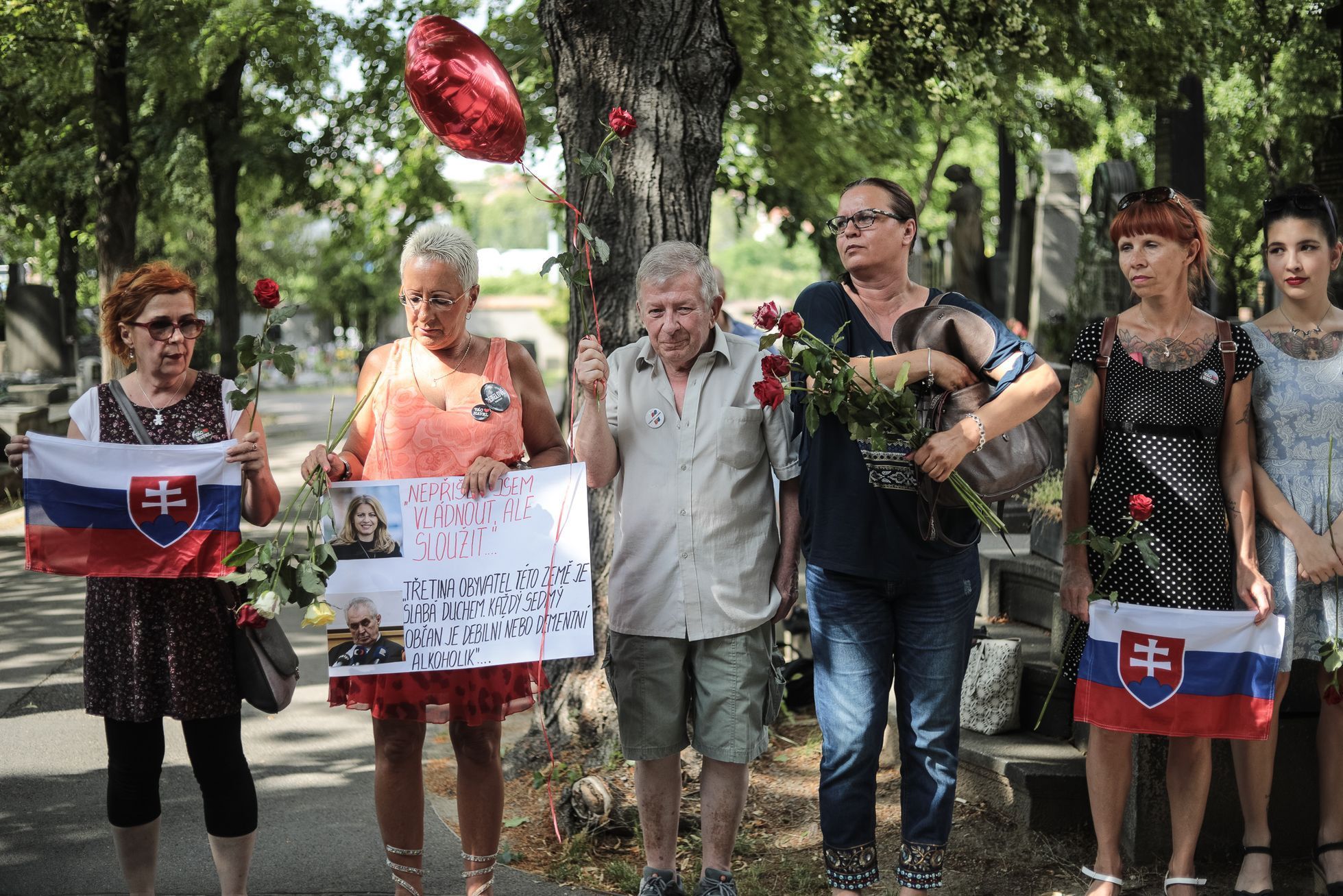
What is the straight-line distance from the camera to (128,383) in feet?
12.1

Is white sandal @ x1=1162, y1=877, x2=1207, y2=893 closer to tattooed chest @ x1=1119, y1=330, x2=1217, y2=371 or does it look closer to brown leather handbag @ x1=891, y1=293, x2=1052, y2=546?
brown leather handbag @ x1=891, y1=293, x2=1052, y2=546

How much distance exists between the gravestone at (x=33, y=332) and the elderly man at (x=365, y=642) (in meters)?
20.0

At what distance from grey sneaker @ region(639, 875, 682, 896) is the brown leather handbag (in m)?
1.33

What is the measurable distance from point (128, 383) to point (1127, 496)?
305 cm

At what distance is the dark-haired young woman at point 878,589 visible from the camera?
138 inches

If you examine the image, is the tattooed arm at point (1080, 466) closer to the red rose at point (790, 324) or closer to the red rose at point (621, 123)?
the red rose at point (790, 324)

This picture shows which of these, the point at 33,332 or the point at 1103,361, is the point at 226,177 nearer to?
the point at 33,332

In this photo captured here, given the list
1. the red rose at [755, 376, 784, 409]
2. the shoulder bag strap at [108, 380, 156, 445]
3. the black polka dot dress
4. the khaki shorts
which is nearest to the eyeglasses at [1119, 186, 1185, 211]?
the black polka dot dress

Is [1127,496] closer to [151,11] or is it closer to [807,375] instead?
[807,375]

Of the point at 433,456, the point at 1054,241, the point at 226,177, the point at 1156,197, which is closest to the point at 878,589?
the point at 433,456

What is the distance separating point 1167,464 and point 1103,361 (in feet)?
1.21

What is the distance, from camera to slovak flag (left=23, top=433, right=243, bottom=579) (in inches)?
138

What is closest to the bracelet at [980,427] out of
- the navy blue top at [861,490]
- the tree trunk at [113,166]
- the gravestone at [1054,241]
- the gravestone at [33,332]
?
the navy blue top at [861,490]

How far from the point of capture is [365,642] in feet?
11.8
